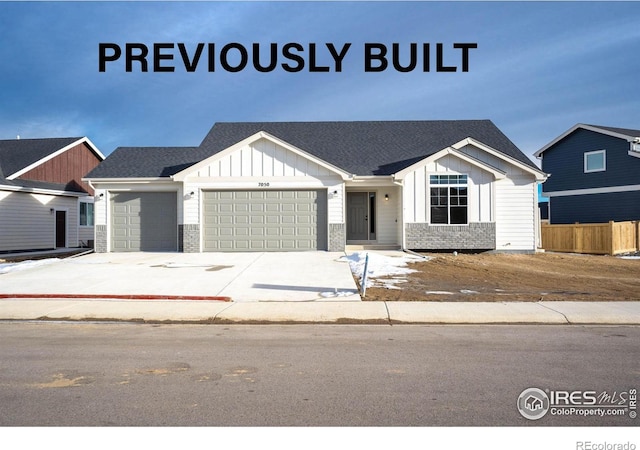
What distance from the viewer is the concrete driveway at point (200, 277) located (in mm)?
11781

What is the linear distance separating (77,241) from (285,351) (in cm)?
2523

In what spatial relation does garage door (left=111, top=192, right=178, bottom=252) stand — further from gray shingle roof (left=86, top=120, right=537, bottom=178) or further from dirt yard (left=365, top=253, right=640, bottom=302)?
dirt yard (left=365, top=253, right=640, bottom=302)

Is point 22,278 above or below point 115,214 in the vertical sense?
below

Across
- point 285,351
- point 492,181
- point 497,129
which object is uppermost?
point 497,129

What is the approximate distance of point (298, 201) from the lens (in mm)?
20547

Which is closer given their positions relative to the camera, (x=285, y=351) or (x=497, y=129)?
(x=285, y=351)

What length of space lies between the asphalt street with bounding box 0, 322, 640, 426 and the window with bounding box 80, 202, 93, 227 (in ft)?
73.5

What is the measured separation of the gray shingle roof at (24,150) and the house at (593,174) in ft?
97.2

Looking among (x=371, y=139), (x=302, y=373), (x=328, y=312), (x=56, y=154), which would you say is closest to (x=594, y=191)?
(x=371, y=139)

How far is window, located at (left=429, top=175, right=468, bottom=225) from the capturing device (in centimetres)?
2048

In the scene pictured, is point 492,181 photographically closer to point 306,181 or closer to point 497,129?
point 497,129

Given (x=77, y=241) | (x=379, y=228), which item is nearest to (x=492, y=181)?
(x=379, y=228)

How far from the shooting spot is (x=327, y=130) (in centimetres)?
2553

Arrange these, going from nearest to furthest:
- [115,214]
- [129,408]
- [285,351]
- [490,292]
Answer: [129,408], [285,351], [490,292], [115,214]
